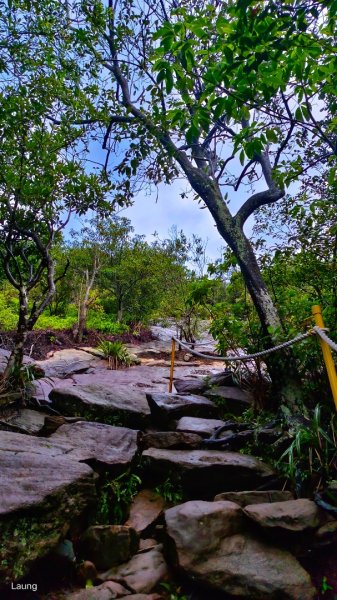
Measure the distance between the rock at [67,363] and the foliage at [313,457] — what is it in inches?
199

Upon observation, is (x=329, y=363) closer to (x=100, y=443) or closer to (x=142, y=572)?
(x=142, y=572)

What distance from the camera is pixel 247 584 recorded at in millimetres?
1990

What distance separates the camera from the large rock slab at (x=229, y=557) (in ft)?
6.48

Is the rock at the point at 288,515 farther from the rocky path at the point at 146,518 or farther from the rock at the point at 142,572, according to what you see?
the rock at the point at 142,572

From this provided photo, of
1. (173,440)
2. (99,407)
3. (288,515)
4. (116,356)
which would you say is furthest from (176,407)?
(116,356)

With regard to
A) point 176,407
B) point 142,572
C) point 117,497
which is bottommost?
point 142,572

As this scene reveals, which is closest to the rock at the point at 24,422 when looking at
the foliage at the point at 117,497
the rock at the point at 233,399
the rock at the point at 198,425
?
the foliage at the point at 117,497

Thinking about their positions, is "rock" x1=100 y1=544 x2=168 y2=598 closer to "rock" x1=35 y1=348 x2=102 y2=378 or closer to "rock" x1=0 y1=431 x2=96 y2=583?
"rock" x1=0 y1=431 x2=96 y2=583

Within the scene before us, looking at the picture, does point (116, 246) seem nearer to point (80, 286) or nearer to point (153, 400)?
point (80, 286)

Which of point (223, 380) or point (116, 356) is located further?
point (116, 356)

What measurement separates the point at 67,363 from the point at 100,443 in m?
5.56

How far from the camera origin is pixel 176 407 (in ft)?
13.4

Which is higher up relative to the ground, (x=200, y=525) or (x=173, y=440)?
(x=173, y=440)

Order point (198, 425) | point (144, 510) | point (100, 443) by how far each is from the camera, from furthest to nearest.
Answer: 1. point (198, 425)
2. point (100, 443)
3. point (144, 510)
